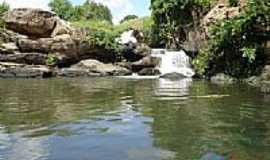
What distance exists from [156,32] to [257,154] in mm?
35250

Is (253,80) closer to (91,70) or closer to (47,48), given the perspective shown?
(91,70)

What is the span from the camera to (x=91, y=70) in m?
34.3

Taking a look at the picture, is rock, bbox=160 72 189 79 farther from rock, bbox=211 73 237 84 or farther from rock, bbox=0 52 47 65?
rock, bbox=0 52 47 65

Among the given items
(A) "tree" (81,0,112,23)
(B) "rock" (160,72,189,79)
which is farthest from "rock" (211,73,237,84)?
(A) "tree" (81,0,112,23)

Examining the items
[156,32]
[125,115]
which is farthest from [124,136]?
[156,32]

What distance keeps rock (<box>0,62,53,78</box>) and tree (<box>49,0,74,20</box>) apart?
74.5 feet

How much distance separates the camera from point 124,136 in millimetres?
9969

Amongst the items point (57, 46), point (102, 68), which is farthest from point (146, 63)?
point (57, 46)

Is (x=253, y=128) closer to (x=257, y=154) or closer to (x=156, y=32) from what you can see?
(x=257, y=154)

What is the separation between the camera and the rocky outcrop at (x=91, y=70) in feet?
111

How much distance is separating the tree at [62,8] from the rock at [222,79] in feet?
101

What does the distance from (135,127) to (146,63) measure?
24252 millimetres

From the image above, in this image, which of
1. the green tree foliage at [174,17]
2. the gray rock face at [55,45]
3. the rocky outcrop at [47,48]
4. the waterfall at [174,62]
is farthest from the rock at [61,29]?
the green tree foliage at [174,17]

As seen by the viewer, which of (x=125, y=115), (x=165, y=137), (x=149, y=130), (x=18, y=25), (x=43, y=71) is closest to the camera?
(x=165, y=137)
